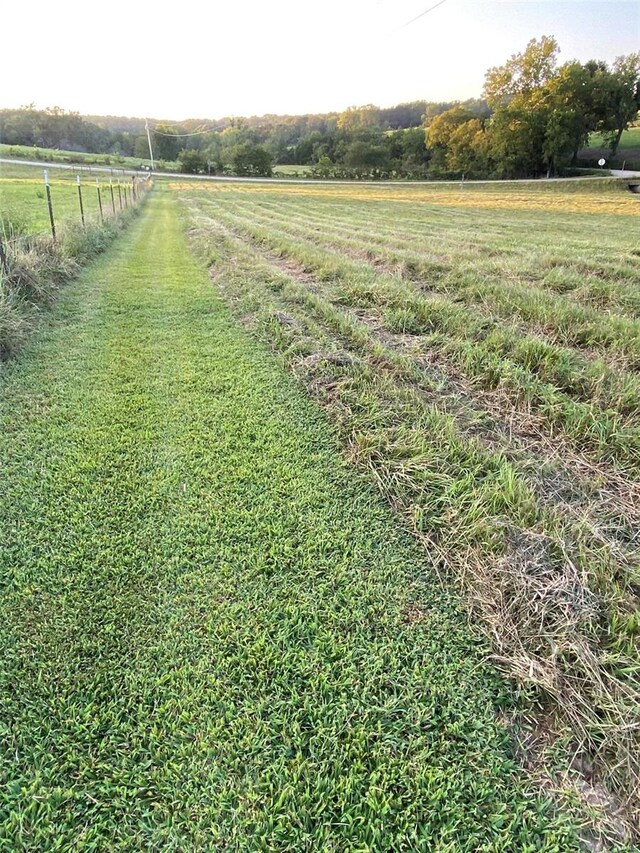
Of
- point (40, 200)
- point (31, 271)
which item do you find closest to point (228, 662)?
point (31, 271)

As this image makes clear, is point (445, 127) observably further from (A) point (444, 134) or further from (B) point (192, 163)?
(B) point (192, 163)

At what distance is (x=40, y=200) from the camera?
15031 mm

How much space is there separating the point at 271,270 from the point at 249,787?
670 centimetres

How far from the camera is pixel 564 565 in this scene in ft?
6.40

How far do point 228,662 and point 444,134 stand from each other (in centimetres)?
6375

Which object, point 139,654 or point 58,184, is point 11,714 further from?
point 58,184

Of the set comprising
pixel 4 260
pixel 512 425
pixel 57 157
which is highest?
pixel 57 157

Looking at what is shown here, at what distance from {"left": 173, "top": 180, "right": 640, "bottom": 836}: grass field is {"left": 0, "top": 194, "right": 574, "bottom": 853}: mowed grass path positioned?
0.75 ft

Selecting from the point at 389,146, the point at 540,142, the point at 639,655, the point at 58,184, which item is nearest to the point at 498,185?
the point at 540,142

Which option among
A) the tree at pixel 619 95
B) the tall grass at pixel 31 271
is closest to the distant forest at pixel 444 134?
the tree at pixel 619 95

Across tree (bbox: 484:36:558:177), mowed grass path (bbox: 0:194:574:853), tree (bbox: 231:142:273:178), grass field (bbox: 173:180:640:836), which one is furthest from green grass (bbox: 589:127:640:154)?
mowed grass path (bbox: 0:194:574:853)

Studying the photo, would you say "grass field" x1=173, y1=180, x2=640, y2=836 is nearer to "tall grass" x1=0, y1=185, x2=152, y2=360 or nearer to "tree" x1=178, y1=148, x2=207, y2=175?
"tall grass" x1=0, y1=185, x2=152, y2=360

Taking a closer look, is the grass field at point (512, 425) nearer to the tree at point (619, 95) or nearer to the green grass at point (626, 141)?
the tree at point (619, 95)

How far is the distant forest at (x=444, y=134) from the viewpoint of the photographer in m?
44.7
